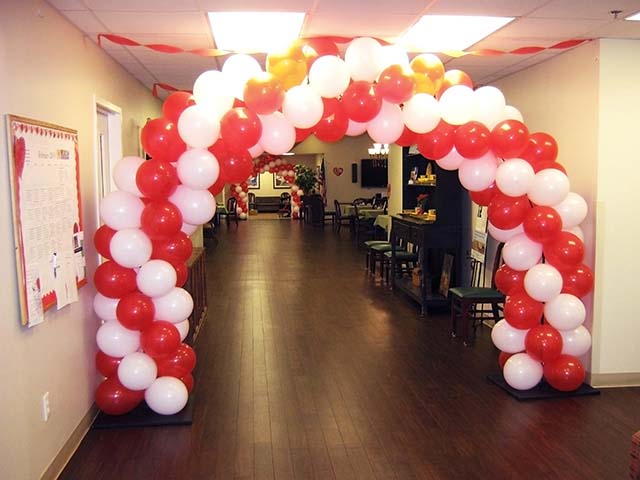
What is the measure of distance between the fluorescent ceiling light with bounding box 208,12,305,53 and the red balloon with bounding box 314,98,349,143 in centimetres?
46

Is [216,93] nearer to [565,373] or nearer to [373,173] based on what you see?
[565,373]

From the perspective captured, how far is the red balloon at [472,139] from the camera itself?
13.3ft

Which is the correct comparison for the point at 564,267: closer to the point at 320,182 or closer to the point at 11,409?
the point at 11,409

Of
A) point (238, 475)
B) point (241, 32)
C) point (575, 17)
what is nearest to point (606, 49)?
point (575, 17)

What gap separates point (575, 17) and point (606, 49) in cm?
82

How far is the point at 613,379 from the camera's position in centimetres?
473

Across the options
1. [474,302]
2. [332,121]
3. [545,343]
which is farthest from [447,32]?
[474,302]

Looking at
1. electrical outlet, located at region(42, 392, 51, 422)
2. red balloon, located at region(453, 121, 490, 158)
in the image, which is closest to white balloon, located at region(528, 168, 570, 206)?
red balloon, located at region(453, 121, 490, 158)

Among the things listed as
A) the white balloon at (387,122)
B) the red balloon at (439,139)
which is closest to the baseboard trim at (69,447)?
the white balloon at (387,122)

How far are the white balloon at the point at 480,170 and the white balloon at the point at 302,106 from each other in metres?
1.11

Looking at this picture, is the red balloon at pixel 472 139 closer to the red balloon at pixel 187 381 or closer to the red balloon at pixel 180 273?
the red balloon at pixel 180 273

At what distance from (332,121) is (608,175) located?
6.86 feet

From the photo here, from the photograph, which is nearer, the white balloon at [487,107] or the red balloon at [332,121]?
the red balloon at [332,121]

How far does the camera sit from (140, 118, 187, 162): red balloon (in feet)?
12.4
